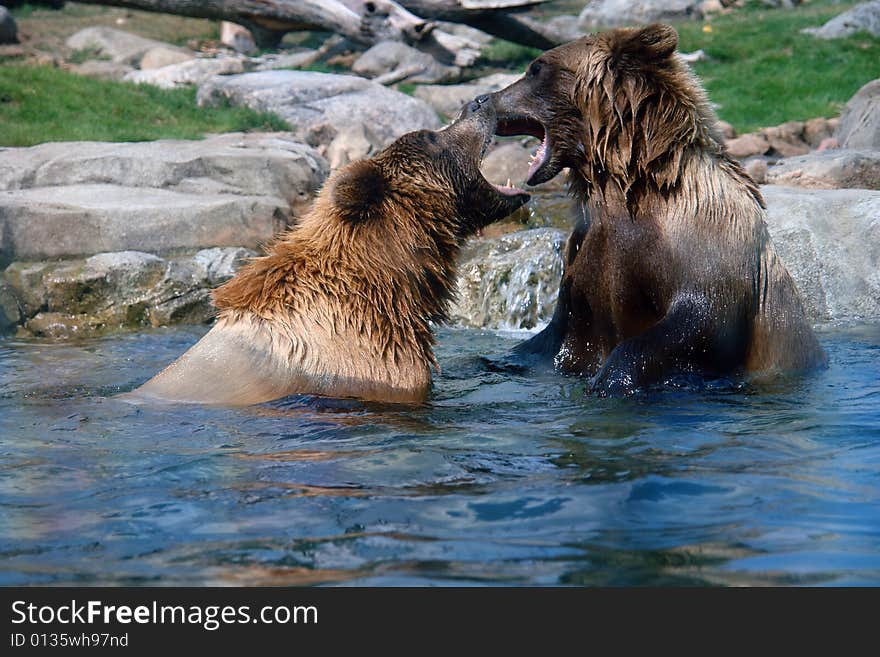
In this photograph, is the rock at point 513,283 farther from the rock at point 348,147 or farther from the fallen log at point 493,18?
the fallen log at point 493,18

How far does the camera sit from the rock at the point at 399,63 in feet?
56.0

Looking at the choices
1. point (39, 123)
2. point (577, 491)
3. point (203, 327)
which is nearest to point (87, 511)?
point (577, 491)

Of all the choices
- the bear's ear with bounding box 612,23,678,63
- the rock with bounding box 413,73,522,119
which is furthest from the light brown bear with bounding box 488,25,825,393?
the rock with bounding box 413,73,522,119

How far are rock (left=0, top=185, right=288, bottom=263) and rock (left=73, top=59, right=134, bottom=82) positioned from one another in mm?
7817

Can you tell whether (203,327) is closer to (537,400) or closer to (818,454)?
(537,400)

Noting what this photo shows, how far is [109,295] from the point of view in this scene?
871 cm

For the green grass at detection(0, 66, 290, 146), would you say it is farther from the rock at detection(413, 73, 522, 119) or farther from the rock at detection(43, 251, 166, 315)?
the rock at detection(43, 251, 166, 315)

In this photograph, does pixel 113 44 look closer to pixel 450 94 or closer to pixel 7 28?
pixel 7 28

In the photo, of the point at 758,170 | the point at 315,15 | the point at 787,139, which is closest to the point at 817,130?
the point at 787,139

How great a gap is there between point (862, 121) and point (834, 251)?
4.14m

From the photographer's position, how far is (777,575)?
124 inches

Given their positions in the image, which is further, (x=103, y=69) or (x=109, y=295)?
(x=103, y=69)

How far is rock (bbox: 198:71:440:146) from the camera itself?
44.8 ft
